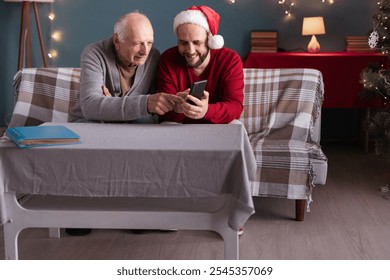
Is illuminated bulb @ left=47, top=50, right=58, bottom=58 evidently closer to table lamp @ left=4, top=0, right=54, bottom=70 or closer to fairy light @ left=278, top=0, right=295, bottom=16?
table lamp @ left=4, top=0, right=54, bottom=70

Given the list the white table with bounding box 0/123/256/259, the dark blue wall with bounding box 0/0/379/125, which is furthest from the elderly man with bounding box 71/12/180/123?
the dark blue wall with bounding box 0/0/379/125

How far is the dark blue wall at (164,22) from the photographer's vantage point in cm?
532

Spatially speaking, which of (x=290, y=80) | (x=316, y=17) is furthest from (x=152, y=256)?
(x=316, y=17)

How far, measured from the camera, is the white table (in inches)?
78.0

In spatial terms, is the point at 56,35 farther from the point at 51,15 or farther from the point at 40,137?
the point at 40,137

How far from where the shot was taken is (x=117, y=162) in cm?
200

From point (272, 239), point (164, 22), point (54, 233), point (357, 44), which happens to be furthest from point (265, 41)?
point (54, 233)

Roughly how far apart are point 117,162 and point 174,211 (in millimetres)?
238

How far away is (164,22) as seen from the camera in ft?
18.0

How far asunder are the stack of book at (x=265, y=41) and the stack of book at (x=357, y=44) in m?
0.56

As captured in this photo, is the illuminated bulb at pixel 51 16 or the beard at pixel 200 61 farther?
the illuminated bulb at pixel 51 16

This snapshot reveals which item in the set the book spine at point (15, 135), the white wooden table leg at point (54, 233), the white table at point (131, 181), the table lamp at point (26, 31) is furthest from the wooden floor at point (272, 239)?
the table lamp at point (26, 31)

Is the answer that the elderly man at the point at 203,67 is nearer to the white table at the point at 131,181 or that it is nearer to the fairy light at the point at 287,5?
the white table at the point at 131,181
